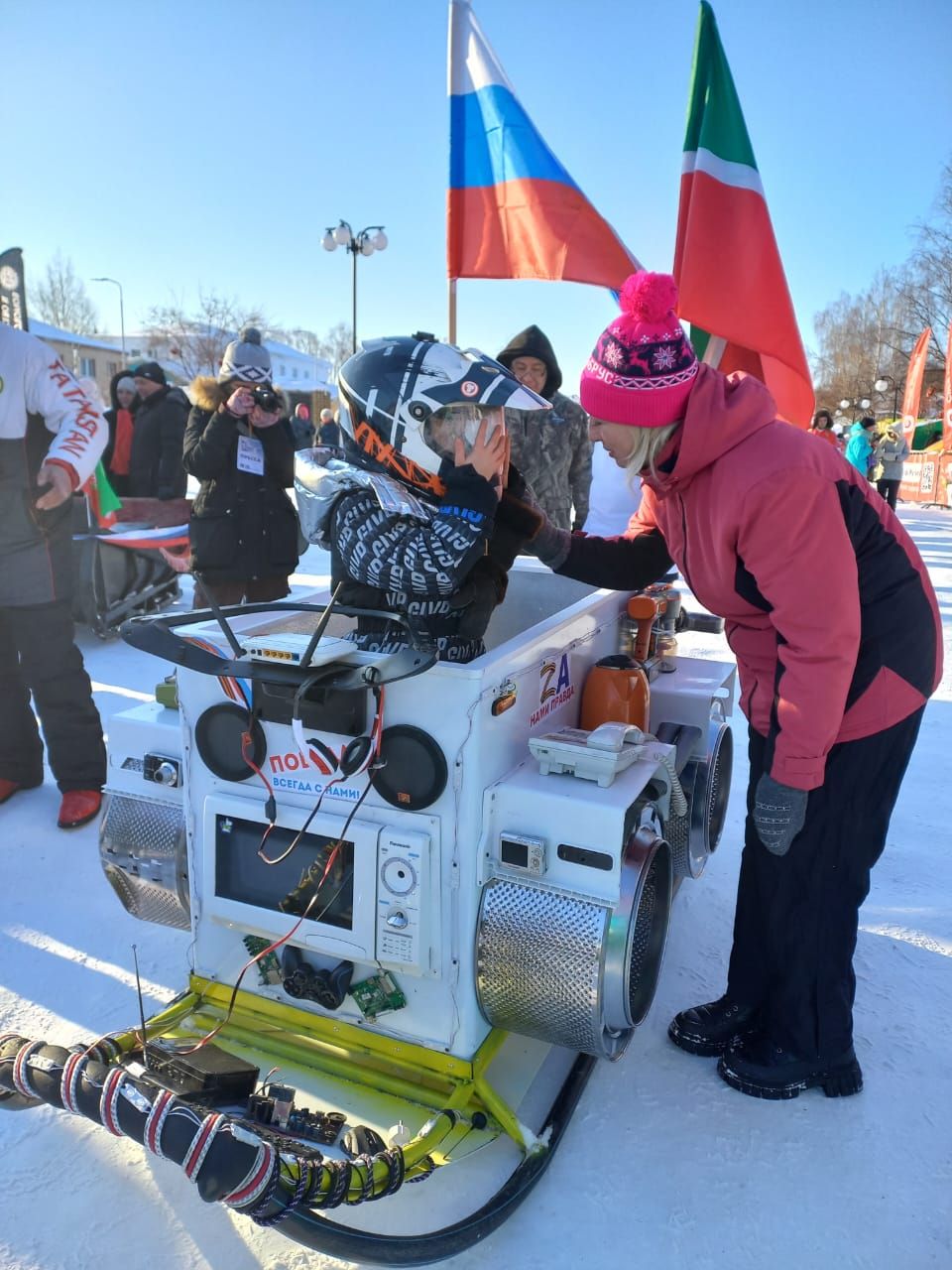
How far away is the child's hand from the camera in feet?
6.00

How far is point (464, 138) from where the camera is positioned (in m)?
3.67

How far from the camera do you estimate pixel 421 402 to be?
71.5 inches

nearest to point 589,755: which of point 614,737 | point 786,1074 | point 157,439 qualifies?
point 614,737

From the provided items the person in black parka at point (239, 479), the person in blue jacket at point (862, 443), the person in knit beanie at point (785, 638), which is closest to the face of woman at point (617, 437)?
the person in knit beanie at point (785, 638)

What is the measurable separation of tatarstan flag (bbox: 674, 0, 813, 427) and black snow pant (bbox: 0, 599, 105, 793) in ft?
8.98

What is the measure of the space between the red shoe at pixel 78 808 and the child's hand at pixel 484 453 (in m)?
2.27

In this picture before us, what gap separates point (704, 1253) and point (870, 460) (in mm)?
14914

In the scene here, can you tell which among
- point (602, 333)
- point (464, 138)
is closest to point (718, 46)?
point (464, 138)

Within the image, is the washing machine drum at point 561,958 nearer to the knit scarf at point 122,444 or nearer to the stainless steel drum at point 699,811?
the stainless steel drum at point 699,811

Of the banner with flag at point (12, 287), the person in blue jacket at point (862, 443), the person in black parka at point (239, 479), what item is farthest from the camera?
the person in blue jacket at point (862, 443)

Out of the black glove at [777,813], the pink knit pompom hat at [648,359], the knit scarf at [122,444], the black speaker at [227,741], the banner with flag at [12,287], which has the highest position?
the banner with flag at [12,287]

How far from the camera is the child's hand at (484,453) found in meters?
1.83

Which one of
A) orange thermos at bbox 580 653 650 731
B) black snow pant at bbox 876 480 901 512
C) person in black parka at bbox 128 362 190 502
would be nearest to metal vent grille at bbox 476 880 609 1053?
orange thermos at bbox 580 653 650 731

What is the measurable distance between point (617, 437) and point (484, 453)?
12.3 inches
